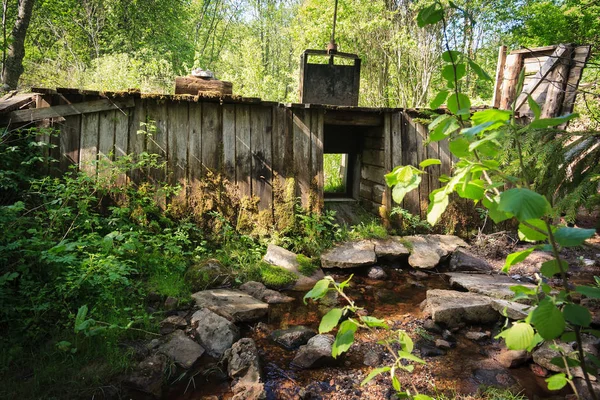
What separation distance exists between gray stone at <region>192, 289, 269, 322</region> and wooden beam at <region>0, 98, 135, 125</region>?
2.76 m

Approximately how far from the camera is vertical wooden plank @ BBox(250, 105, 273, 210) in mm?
5672

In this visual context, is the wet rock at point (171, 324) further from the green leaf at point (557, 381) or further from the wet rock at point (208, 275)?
the green leaf at point (557, 381)

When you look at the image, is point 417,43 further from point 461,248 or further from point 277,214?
point 277,214

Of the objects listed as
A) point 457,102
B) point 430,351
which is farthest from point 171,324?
point 457,102

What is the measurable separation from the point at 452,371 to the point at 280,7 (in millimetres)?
22261

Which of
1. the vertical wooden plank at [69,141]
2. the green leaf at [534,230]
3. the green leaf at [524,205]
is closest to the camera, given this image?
the green leaf at [524,205]

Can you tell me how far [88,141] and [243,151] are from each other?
209cm

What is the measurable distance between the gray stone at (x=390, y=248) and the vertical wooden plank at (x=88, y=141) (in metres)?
4.26

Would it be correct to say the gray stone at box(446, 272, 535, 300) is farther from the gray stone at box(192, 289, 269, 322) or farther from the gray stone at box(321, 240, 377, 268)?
the gray stone at box(192, 289, 269, 322)

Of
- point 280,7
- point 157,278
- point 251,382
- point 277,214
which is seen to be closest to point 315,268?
point 277,214

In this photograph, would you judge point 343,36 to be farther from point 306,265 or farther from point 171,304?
point 171,304

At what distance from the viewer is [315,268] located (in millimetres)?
5344

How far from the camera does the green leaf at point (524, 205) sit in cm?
69

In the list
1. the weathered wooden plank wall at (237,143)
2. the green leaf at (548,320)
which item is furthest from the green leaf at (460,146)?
the weathered wooden plank wall at (237,143)
